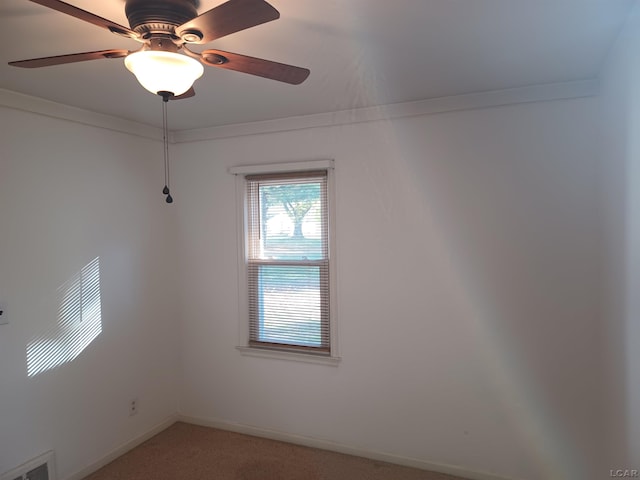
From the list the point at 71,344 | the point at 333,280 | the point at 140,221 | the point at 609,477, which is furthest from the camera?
the point at 140,221

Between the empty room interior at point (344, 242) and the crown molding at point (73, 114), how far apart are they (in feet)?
0.05

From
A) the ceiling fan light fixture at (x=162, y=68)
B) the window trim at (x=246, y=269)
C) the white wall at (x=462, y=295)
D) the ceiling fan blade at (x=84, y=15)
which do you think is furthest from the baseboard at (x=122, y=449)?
the ceiling fan blade at (x=84, y=15)

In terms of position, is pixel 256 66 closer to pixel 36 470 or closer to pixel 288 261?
pixel 288 261

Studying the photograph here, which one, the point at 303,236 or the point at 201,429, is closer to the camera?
the point at 303,236

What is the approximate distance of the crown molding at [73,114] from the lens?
249cm

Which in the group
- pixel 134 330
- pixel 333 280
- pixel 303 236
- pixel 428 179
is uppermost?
pixel 428 179

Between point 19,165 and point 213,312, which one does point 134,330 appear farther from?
point 19,165

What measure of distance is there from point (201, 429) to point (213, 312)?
96 centimetres

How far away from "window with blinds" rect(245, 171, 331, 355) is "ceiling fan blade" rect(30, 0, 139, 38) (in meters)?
1.85

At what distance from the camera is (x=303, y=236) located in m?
3.23

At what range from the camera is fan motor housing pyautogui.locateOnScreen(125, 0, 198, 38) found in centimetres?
138

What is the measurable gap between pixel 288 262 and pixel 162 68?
2020 millimetres

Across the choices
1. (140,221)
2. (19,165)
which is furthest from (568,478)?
(19,165)

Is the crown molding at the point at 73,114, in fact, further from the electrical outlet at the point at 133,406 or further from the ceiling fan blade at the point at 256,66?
the electrical outlet at the point at 133,406
